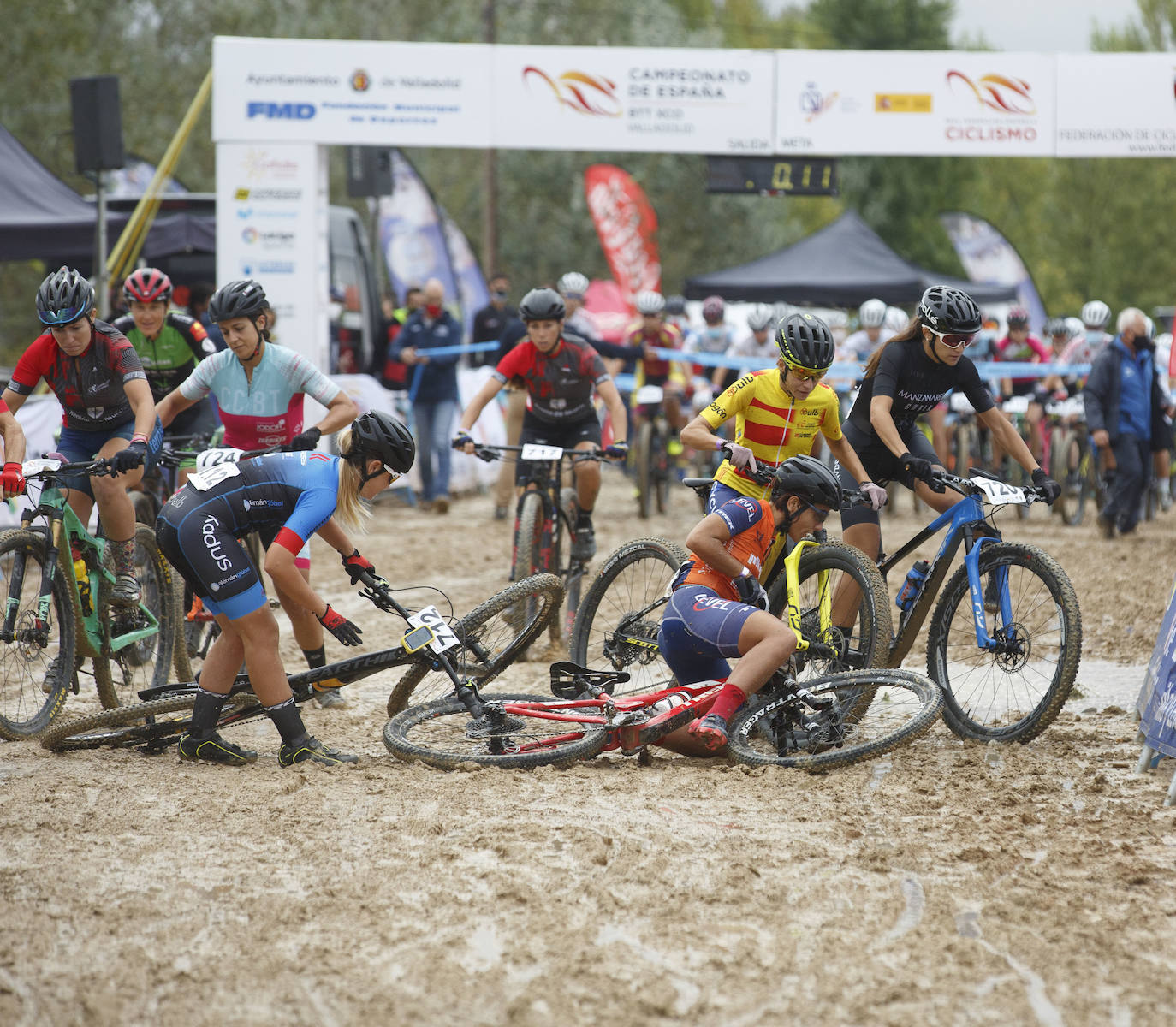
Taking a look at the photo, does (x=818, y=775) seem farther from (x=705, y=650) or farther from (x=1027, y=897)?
(x=1027, y=897)

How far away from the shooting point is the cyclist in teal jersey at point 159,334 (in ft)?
25.2

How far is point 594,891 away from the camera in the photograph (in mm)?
3980

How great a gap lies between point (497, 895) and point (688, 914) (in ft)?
1.88

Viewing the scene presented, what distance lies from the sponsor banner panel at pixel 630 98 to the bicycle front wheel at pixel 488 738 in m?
11.4

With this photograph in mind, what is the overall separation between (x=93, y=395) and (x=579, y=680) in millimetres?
2859

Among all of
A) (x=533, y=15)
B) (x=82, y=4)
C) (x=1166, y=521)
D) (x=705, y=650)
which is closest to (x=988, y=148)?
(x=1166, y=521)

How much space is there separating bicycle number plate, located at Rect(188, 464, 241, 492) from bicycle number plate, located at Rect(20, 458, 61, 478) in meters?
1.09

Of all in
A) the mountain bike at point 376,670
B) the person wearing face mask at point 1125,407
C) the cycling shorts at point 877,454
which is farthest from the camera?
the person wearing face mask at point 1125,407

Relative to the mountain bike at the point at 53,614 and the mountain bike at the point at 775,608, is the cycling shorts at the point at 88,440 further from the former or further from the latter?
the mountain bike at the point at 775,608

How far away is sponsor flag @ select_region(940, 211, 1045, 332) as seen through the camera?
26328 millimetres

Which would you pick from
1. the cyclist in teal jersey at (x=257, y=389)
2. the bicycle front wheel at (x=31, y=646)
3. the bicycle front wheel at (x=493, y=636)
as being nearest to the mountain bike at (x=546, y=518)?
the cyclist in teal jersey at (x=257, y=389)

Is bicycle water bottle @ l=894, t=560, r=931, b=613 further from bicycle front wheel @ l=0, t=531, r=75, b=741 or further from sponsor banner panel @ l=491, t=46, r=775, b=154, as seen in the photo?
sponsor banner panel @ l=491, t=46, r=775, b=154

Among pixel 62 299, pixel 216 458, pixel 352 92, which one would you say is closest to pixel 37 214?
pixel 352 92

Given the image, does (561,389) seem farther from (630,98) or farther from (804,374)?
(630,98)
